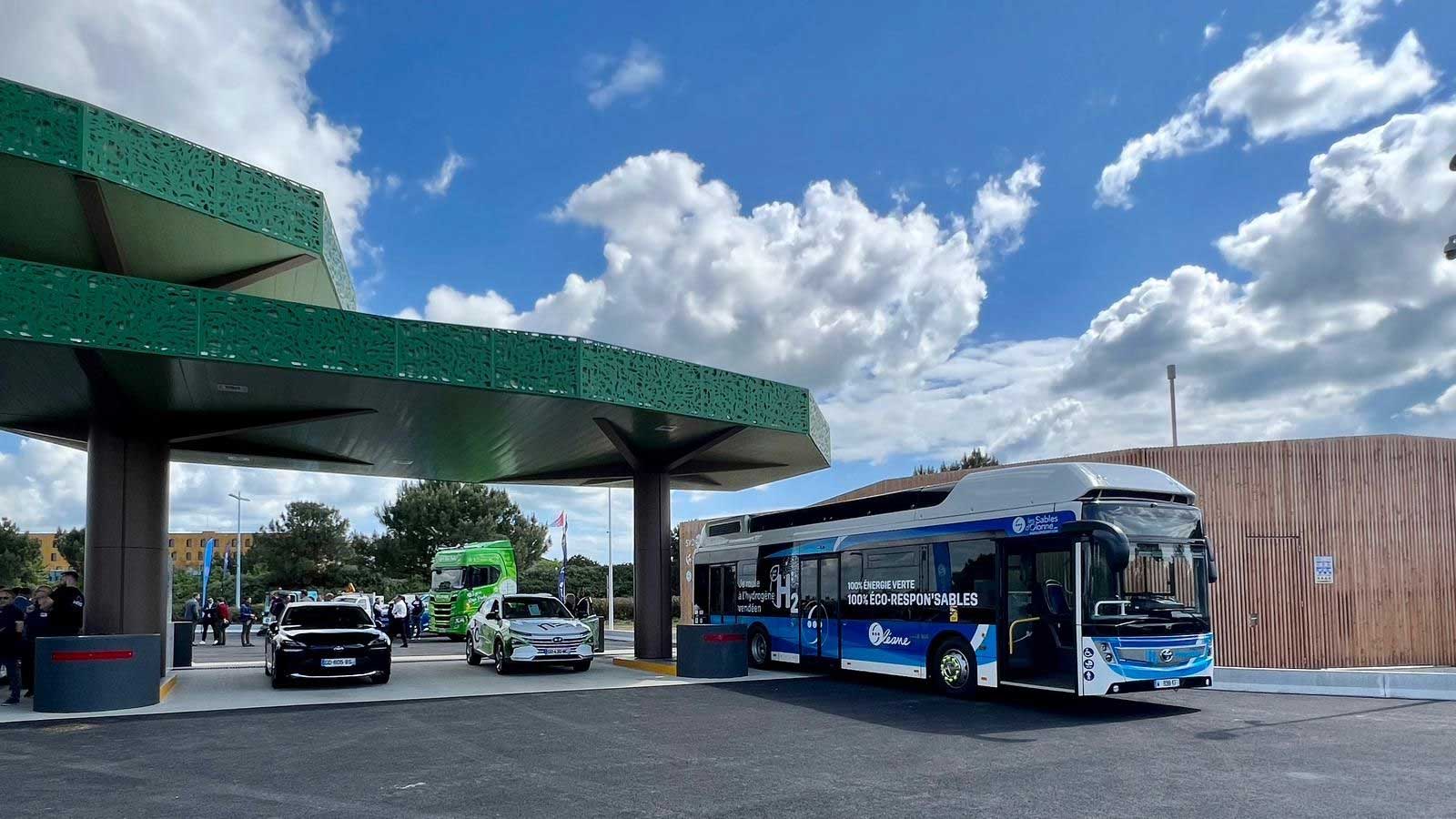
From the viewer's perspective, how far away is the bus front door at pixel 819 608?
739 inches

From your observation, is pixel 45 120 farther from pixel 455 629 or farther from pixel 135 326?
pixel 455 629

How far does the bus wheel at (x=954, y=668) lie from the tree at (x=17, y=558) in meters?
73.3

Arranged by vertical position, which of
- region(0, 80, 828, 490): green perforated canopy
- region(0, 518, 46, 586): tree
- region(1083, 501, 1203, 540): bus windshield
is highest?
region(0, 80, 828, 490): green perforated canopy

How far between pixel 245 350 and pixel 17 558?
72283 mm

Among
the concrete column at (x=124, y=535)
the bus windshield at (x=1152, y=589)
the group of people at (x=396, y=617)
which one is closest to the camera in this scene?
the bus windshield at (x=1152, y=589)

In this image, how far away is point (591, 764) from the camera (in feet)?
32.8

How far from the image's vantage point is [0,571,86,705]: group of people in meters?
14.7

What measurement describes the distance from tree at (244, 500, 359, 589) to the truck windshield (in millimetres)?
32487

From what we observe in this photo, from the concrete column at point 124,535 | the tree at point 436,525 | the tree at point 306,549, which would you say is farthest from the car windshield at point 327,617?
the tree at point 306,549

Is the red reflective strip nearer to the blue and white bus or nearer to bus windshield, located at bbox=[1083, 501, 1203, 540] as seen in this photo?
the blue and white bus

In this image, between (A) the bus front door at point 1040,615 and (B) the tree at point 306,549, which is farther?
(B) the tree at point 306,549

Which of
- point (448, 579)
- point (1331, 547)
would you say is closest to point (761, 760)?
point (1331, 547)

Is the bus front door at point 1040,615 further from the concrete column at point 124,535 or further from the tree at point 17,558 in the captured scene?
the tree at point 17,558

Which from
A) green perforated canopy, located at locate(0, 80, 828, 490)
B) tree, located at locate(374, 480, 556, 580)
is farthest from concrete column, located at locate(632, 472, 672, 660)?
tree, located at locate(374, 480, 556, 580)
